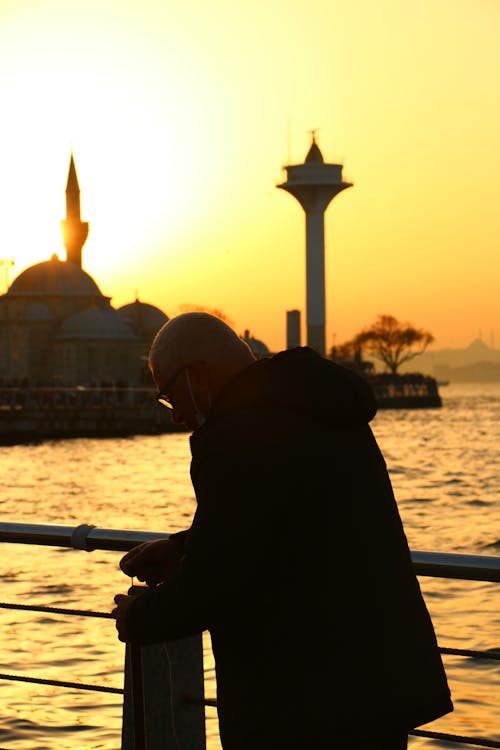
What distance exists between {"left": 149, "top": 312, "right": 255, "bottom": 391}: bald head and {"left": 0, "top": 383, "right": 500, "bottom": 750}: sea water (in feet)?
14.0

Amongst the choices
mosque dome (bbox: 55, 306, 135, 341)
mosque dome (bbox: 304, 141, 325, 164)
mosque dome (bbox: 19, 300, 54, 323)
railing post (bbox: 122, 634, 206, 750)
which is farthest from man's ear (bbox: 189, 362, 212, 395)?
mosque dome (bbox: 304, 141, 325, 164)

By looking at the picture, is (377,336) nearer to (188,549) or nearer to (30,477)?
(30,477)

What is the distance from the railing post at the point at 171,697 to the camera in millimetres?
3410

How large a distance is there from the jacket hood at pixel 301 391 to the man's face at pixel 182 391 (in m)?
0.10

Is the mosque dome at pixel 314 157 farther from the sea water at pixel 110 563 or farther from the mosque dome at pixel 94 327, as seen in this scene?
the sea water at pixel 110 563

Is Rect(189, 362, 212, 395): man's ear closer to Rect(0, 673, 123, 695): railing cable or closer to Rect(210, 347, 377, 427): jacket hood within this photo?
Rect(210, 347, 377, 427): jacket hood

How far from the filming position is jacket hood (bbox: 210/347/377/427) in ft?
8.16

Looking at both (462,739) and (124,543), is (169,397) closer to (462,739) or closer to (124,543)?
(124,543)

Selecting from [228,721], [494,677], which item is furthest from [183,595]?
[494,677]

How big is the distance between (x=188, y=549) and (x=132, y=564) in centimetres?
39

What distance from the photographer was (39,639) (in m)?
14.8

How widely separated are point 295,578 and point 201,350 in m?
0.48

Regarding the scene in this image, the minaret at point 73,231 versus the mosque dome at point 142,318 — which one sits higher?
the minaret at point 73,231

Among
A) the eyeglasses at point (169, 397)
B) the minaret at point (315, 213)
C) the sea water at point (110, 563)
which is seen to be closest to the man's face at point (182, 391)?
the eyeglasses at point (169, 397)
